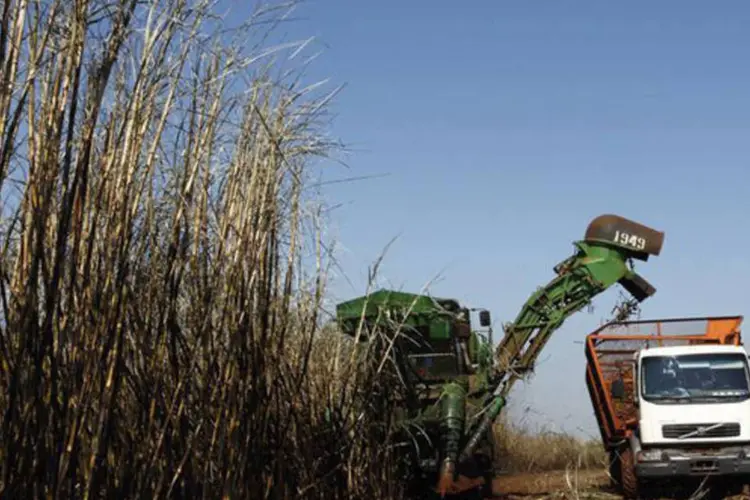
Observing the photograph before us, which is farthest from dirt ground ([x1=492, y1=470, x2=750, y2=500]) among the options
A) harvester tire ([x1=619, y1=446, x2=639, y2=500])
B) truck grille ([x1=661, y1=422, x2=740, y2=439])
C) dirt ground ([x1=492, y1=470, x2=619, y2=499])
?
truck grille ([x1=661, y1=422, x2=740, y2=439])

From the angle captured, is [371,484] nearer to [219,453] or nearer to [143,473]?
[219,453]

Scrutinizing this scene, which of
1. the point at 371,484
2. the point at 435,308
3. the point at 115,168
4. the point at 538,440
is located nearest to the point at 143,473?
the point at 115,168

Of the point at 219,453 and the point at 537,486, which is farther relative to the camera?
the point at 537,486

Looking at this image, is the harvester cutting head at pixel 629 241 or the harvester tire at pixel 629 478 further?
the harvester cutting head at pixel 629 241

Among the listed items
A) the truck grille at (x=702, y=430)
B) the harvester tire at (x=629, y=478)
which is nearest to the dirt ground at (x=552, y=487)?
the harvester tire at (x=629, y=478)

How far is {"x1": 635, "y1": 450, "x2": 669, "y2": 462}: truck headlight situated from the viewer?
16844 mm

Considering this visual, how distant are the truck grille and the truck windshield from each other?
381mm

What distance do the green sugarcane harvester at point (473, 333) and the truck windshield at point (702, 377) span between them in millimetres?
2125

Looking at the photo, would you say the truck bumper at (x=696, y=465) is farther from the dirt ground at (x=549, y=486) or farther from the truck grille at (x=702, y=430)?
the dirt ground at (x=549, y=486)

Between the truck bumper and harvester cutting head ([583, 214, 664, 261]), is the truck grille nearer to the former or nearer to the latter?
the truck bumper

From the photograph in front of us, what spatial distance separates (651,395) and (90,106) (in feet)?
45.7

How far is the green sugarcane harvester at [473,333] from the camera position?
45.5ft

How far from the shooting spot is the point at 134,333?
4.90m

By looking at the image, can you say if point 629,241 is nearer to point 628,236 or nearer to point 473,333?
point 628,236
